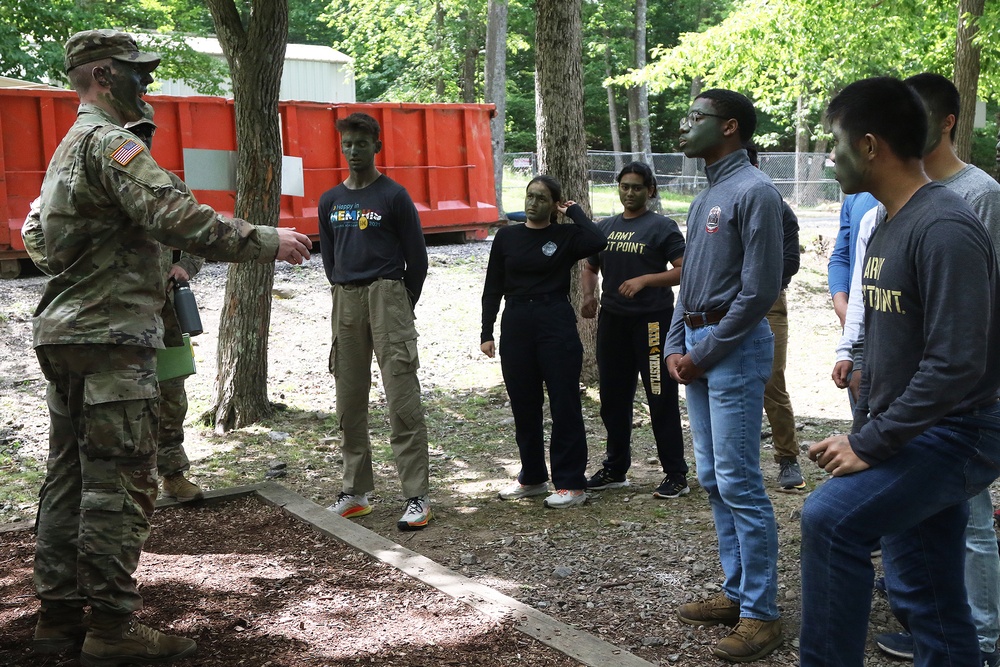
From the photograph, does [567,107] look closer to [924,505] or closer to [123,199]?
[123,199]

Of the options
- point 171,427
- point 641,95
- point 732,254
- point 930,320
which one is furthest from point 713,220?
point 641,95

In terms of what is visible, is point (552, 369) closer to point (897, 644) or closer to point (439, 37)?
point (897, 644)

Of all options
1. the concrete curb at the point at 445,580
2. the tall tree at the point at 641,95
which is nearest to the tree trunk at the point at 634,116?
the tall tree at the point at 641,95

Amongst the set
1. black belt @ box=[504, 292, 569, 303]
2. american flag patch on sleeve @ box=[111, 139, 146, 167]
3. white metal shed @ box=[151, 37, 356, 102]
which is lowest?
black belt @ box=[504, 292, 569, 303]

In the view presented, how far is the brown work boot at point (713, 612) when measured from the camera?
3.89 metres

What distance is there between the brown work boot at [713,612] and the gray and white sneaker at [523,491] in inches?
84.8

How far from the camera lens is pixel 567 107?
26.8 ft

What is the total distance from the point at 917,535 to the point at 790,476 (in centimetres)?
337

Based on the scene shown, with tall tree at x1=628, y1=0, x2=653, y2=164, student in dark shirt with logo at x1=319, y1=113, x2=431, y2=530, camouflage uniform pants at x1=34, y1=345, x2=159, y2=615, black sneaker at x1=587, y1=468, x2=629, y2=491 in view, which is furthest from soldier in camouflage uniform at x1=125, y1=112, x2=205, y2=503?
tall tree at x1=628, y1=0, x2=653, y2=164

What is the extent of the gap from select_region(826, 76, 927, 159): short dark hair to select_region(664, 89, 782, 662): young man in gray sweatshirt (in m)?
0.96

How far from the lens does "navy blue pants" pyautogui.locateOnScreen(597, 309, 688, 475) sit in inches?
229

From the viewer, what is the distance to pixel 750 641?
360 centimetres

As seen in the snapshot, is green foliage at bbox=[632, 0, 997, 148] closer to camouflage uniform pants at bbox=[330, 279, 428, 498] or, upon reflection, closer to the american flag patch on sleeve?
camouflage uniform pants at bbox=[330, 279, 428, 498]

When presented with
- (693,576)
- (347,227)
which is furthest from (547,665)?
(347,227)
